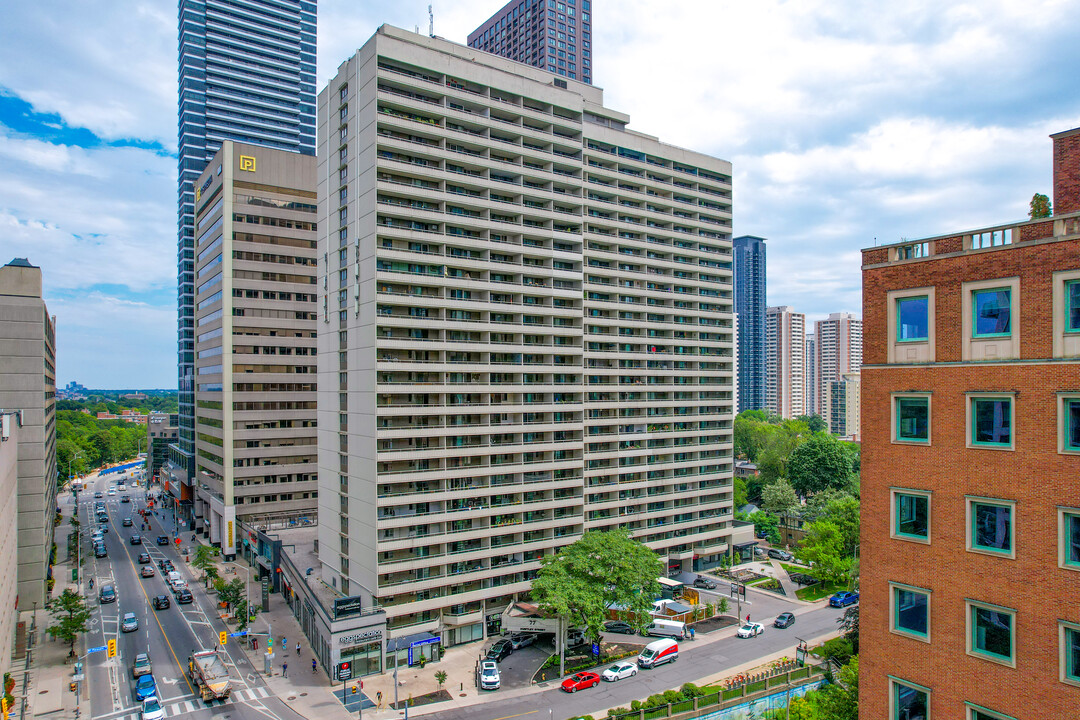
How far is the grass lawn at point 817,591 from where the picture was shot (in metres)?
80.3

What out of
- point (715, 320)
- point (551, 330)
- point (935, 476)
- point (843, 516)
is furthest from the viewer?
point (715, 320)

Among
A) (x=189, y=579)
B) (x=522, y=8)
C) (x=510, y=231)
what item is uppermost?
(x=522, y=8)

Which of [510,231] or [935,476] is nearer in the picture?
[935,476]

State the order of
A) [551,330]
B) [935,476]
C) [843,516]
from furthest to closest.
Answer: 1. [843,516]
2. [551,330]
3. [935,476]

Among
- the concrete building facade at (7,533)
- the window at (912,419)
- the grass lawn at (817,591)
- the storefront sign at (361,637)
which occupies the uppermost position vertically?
the window at (912,419)

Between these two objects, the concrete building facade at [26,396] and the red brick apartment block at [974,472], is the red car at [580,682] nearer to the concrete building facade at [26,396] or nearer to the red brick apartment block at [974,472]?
the red brick apartment block at [974,472]

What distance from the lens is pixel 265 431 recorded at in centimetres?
9700

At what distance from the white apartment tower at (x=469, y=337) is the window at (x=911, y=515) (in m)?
44.2

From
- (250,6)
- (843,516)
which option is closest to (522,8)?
(250,6)

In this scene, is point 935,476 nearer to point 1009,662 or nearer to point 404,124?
point 1009,662

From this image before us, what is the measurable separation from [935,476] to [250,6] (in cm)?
20409

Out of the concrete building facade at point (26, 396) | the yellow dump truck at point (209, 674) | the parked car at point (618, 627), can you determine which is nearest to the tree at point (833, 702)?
the parked car at point (618, 627)

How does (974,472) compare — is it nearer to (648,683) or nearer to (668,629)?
(648,683)

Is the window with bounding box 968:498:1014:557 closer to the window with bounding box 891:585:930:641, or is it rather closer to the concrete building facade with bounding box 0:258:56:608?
the window with bounding box 891:585:930:641
